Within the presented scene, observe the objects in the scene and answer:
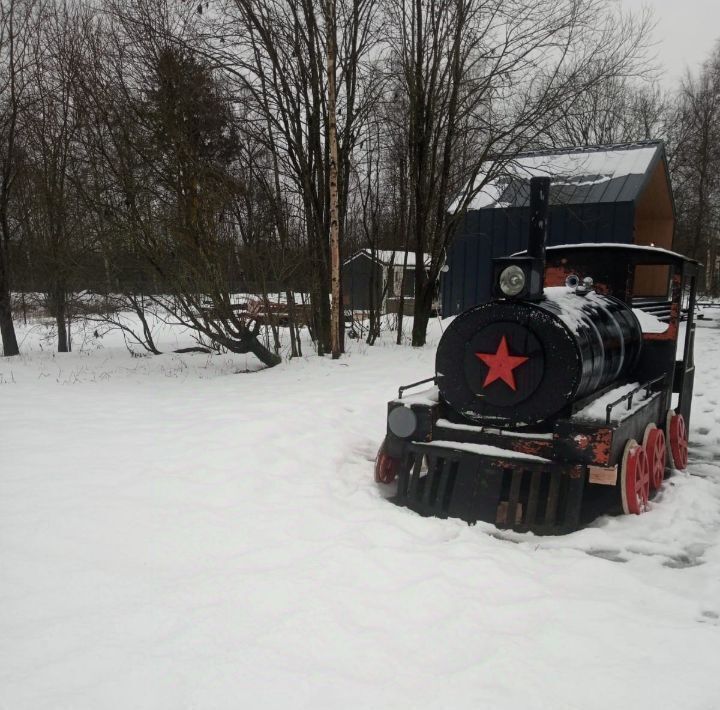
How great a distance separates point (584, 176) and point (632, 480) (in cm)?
1094

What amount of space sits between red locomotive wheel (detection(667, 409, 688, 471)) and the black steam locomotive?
74 centimetres

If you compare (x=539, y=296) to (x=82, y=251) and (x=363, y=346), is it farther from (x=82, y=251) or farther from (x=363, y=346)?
(x=82, y=251)

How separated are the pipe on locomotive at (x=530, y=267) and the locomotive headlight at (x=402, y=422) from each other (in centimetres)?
112

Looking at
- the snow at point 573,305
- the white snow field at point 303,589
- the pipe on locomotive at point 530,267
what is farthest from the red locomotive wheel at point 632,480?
the pipe on locomotive at point 530,267

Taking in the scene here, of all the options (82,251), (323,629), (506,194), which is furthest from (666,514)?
(82,251)

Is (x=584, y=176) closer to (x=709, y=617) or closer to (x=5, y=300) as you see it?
(x=709, y=617)

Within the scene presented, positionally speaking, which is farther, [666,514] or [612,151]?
[612,151]

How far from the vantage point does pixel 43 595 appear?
2.87 meters

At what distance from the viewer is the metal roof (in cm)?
1241

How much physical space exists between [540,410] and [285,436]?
2.56 metres

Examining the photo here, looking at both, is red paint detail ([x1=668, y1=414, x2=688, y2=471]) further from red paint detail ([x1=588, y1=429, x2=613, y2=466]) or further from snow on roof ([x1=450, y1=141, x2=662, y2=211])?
snow on roof ([x1=450, y1=141, x2=662, y2=211])

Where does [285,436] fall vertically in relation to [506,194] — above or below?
below

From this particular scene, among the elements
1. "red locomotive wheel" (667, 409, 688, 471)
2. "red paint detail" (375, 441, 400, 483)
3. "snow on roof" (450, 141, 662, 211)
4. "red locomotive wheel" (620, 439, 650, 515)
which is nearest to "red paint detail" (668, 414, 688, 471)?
"red locomotive wheel" (667, 409, 688, 471)

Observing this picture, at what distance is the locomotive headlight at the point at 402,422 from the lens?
436cm
